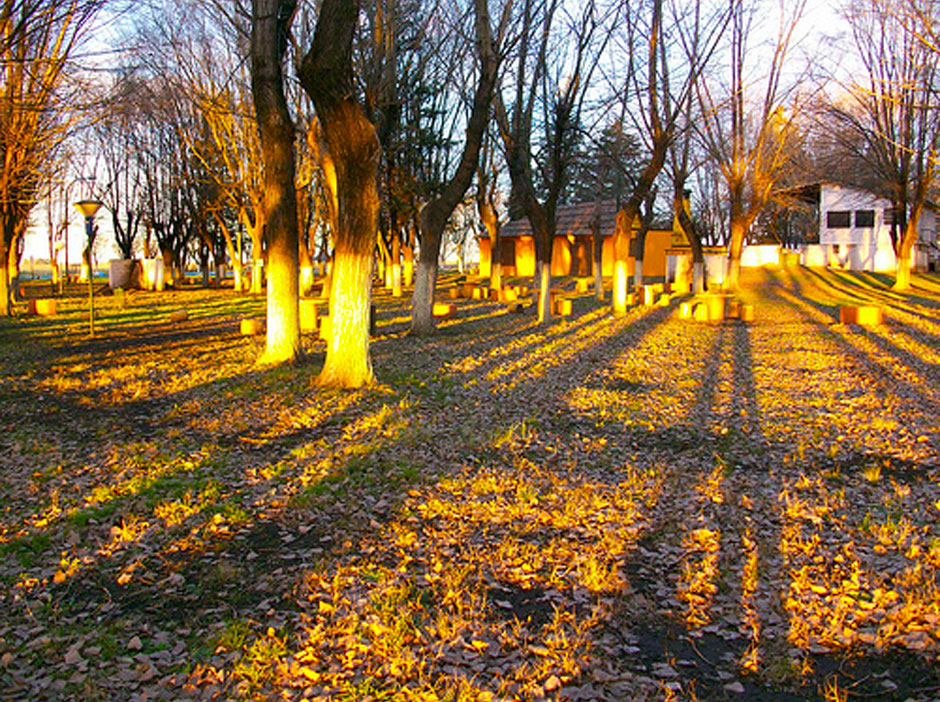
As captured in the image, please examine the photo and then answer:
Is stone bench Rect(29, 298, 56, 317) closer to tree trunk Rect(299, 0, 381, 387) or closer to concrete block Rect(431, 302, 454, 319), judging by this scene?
concrete block Rect(431, 302, 454, 319)

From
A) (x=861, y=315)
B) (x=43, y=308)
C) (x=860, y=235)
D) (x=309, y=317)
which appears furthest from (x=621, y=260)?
(x=860, y=235)

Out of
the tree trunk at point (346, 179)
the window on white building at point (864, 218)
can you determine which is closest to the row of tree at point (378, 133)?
the tree trunk at point (346, 179)

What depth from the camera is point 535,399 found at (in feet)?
31.7

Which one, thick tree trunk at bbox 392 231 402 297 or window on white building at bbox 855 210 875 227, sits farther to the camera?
window on white building at bbox 855 210 875 227

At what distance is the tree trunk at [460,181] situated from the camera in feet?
45.2

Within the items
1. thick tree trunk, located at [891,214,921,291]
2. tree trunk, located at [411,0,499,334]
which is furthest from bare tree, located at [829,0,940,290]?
tree trunk, located at [411,0,499,334]

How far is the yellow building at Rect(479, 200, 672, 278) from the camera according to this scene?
4316 cm

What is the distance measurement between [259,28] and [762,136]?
66.2 ft

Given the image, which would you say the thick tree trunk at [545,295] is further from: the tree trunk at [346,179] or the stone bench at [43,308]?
the stone bench at [43,308]

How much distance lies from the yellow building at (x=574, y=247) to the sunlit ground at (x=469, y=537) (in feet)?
108

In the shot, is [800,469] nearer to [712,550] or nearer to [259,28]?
[712,550]

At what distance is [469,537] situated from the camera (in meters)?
5.24

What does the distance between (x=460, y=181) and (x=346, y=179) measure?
5.87 m

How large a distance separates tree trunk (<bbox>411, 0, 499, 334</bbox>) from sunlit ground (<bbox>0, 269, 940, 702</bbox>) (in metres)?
4.64
